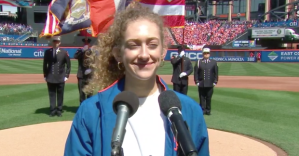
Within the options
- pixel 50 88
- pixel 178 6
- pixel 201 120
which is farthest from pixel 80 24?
pixel 201 120

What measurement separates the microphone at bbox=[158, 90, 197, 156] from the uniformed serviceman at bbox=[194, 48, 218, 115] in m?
8.30

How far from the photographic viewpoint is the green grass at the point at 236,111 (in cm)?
797

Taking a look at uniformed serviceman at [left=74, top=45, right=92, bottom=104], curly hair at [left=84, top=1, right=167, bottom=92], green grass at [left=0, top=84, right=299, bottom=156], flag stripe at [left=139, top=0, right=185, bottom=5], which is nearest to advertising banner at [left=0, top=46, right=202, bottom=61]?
green grass at [left=0, top=84, right=299, bottom=156]

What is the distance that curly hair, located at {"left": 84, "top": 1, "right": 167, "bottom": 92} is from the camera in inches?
84.7

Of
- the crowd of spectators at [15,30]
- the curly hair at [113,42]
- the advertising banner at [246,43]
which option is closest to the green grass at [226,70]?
the advertising banner at [246,43]

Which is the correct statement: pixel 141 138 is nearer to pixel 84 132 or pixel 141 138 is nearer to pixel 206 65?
pixel 84 132

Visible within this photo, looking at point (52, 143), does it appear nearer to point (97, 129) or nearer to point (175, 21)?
point (175, 21)

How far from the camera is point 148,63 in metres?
2.02

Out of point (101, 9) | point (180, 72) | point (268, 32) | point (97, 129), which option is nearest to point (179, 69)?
point (180, 72)

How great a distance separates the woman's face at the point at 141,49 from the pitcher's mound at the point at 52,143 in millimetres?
4660

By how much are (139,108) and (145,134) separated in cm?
18

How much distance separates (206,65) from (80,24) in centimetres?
494

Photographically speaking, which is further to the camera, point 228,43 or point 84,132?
point 228,43

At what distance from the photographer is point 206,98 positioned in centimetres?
1005
